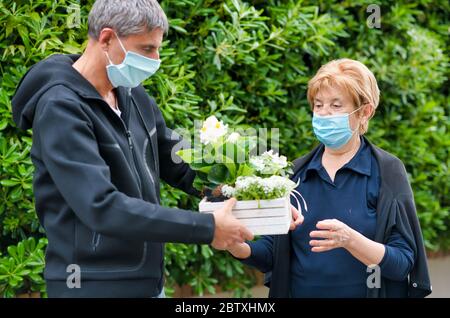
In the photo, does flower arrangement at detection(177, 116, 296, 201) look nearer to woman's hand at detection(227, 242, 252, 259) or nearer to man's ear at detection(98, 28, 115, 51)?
woman's hand at detection(227, 242, 252, 259)

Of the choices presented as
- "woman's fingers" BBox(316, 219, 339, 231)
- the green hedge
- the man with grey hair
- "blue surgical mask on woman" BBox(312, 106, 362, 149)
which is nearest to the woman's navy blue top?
"blue surgical mask on woman" BBox(312, 106, 362, 149)

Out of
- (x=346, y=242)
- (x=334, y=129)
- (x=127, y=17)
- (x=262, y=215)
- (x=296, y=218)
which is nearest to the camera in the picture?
(x=127, y=17)

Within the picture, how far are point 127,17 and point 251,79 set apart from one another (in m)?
2.38

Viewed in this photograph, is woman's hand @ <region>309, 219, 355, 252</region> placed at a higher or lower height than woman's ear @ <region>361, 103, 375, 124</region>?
lower

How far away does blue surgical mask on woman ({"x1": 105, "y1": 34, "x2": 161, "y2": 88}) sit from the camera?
10.1ft

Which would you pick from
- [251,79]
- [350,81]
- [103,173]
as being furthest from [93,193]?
[251,79]

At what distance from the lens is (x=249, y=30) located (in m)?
5.22

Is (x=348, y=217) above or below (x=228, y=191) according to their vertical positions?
below

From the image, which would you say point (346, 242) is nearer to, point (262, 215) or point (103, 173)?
point (262, 215)

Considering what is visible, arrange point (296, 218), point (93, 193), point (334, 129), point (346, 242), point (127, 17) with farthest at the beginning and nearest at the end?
point (334, 129)
point (296, 218)
point (346, 242)
point (127, 17)
point (93, 193)

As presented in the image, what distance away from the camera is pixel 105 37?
3041 millimetres

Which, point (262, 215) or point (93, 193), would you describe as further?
point (262, 215)
